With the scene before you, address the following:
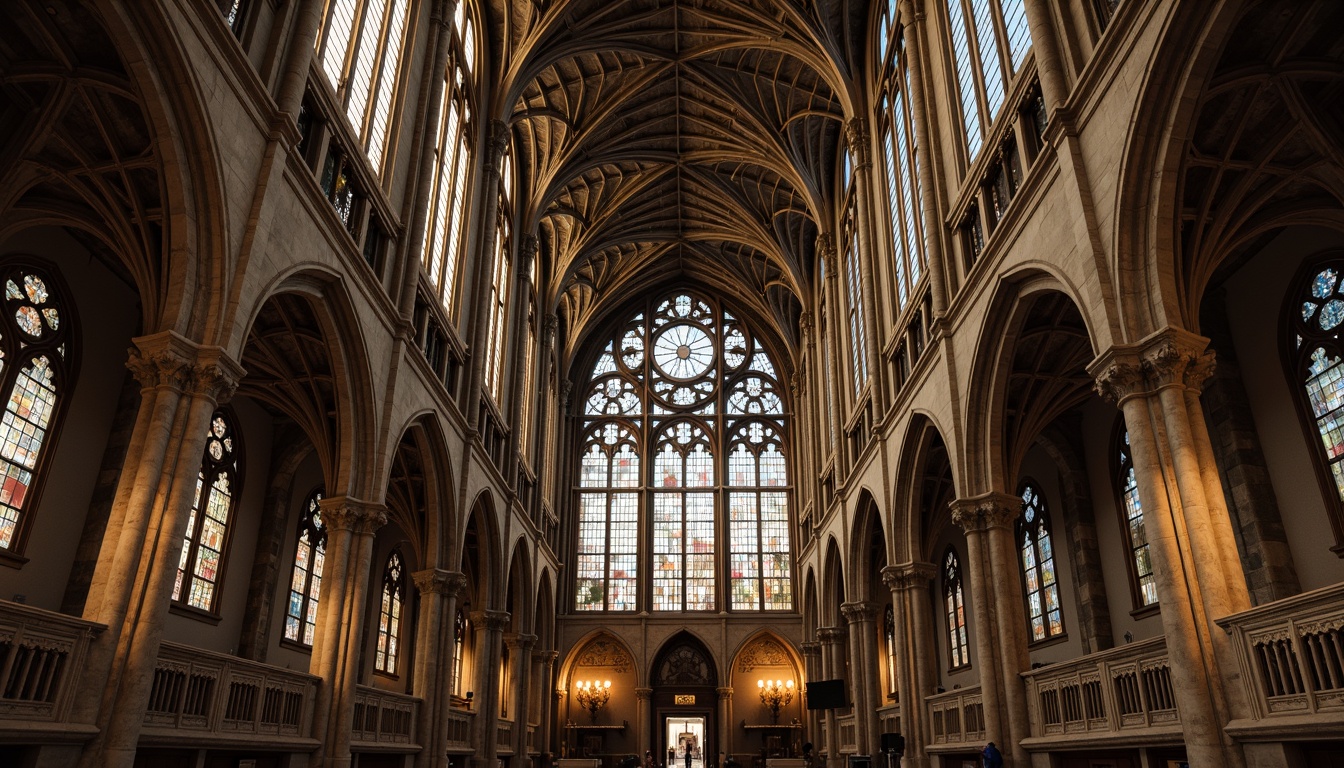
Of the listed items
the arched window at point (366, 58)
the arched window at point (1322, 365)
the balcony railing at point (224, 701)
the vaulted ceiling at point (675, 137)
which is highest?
the vaulted ceiling at point (675, 137)

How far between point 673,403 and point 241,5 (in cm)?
3090

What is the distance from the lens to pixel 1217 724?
9375 millimetres

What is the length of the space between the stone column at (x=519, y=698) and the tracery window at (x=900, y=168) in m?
16.2

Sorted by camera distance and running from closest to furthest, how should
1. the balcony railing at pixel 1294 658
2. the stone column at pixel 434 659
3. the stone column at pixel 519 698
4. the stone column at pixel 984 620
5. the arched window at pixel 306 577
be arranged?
1. the balcony railing at pixel 1294 658
2. the stone column at pixel 984 620
3. the stone column at pixel 434 659
4. the arched window at pixel 306 577
5. the stone column at pixel 519 698

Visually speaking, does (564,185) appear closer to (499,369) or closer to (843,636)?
(499,369)

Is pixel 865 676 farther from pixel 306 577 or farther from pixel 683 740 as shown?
pixel 683 740

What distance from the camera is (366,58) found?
56.0 feet

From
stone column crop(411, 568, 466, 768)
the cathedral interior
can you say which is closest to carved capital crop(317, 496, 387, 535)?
the cathedral interior

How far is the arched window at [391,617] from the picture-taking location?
25.2 meters

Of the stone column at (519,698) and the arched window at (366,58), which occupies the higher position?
the arched window at (366,58)

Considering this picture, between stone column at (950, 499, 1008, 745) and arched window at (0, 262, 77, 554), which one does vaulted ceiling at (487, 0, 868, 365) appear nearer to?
arched window at (0, 262, 77, 554)

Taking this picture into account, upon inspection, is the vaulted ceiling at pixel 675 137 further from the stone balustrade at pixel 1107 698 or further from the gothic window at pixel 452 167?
the stone balustrade at pixel 1107 698

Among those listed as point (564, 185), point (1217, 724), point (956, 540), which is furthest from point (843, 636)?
point (1217, 724)

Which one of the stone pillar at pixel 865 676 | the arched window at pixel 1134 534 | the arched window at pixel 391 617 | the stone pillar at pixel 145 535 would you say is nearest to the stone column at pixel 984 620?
the arched window at pixel 1134 534
